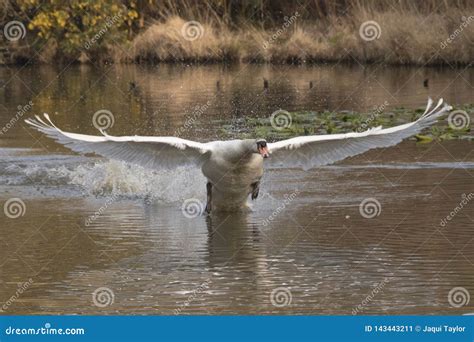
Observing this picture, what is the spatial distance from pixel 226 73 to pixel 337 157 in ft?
79.7

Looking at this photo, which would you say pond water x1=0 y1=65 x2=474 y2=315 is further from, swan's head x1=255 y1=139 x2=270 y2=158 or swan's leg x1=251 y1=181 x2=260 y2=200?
swan's head x1=255 y1=139 x2=270 y2=158

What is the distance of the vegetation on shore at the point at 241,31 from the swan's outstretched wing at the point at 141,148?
22639 mm

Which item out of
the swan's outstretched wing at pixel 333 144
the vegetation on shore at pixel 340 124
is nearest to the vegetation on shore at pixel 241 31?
the vegetation on shore at pixel 340 124

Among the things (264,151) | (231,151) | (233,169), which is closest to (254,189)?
(233,169)

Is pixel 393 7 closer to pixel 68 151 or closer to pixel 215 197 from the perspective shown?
pixel 68 151

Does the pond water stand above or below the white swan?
below

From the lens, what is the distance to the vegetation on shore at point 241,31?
38406mm

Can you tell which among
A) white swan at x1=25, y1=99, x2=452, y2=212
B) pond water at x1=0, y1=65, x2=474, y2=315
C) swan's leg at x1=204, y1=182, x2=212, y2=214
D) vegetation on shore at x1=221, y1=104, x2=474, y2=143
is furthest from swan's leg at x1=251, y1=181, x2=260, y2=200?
vegetation on shore at x1=221, y1=104, x2=474, y2=143

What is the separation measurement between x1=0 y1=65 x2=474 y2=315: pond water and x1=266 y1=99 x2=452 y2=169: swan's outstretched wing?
578 millimetres

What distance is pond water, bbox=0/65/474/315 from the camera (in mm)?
10969

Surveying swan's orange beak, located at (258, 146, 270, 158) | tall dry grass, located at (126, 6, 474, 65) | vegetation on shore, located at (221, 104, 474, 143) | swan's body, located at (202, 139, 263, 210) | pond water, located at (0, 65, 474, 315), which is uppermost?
tall dry grass, located at (126, 6, 474, 65)

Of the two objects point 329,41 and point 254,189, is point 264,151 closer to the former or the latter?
point 254,189

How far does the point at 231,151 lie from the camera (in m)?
14.4

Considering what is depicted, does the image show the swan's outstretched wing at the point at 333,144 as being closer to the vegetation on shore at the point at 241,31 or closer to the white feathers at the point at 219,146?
the white feathers at the point at 219,146
